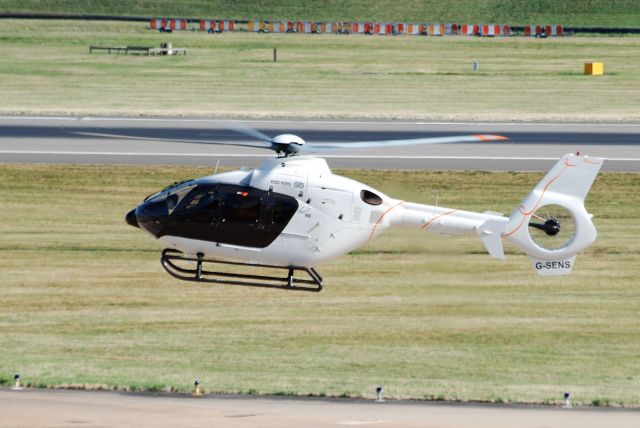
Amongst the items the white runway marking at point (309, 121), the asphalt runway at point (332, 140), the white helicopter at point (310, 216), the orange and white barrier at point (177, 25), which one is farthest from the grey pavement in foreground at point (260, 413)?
the orange and white barrier at point (177, 25)

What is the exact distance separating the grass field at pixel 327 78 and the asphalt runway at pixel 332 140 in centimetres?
359

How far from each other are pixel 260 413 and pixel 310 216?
4.09m

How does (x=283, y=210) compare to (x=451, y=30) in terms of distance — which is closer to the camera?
(x=283, y=210)

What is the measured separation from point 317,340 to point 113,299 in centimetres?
638

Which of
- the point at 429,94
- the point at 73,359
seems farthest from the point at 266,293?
the point at 429,94

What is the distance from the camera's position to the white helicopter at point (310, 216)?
24.8m

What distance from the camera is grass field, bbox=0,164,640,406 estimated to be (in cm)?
2677

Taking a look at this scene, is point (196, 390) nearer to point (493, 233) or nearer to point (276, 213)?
point (276, 213)

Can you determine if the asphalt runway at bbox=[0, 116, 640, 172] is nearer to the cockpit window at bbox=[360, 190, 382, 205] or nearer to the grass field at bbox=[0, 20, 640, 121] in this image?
the grass field at bbox=[0, 20, 640, 121]

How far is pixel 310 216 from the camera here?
24.9m

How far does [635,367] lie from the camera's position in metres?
27.9

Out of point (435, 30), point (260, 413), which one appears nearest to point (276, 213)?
point (260, 413)

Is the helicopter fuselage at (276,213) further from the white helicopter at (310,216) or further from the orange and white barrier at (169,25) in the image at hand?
the orange and white barrier at (169,25)

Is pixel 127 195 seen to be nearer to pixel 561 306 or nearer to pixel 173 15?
pixel 561 306
